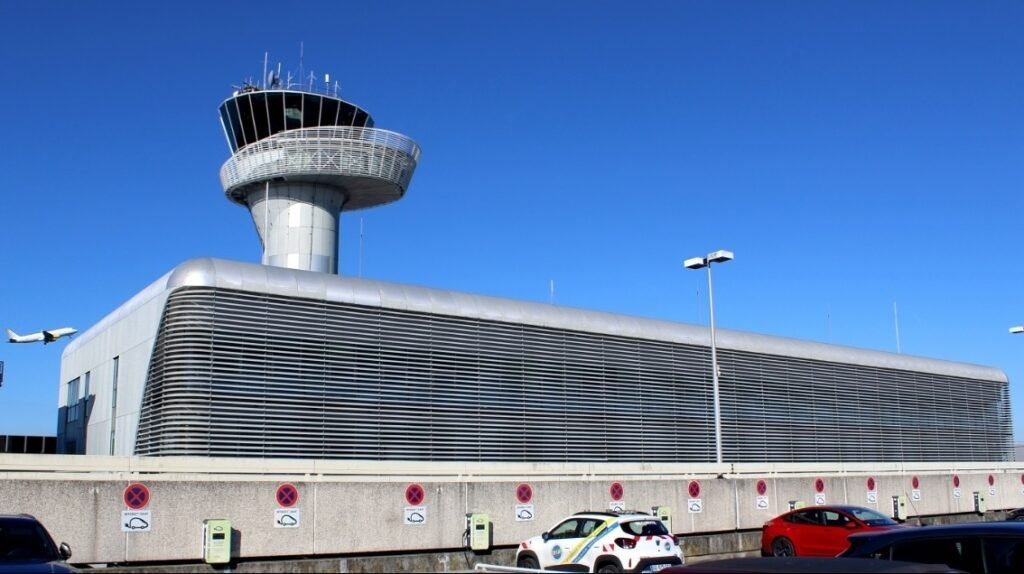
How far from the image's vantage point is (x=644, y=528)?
59.9 ft

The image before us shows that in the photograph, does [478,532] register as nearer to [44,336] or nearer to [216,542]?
[216,542]

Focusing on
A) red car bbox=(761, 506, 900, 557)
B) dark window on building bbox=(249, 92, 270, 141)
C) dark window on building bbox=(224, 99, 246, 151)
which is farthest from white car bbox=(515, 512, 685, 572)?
dark window on building bbox=(224, 99, 246, 151)

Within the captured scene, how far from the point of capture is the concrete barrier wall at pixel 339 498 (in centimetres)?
1811

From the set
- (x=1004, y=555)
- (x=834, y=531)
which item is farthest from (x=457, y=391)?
(x=1004, y=555)

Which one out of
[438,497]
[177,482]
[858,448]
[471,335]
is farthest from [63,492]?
[858,448]

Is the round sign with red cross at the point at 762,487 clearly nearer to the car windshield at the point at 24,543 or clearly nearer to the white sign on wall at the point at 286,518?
the white sign on wall at the point at 286,518

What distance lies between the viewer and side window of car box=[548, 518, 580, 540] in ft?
62.3

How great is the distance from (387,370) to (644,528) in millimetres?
14366

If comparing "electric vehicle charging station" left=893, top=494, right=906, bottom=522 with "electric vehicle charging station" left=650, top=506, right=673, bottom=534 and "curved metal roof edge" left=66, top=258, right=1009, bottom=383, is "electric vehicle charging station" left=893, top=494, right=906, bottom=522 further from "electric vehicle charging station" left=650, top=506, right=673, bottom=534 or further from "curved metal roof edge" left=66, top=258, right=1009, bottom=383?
"electric vehicle charging station" left=650, top=506, right=673, bottom=534

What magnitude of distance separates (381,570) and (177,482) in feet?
14.3

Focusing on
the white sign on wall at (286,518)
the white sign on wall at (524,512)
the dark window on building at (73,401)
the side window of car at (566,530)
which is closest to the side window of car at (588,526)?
the side window of car at (566,530)

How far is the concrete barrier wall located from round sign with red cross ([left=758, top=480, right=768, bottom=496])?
0.12 meters

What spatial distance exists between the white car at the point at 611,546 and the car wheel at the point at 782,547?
593cm

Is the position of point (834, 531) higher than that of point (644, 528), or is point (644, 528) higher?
point (644, 528)
